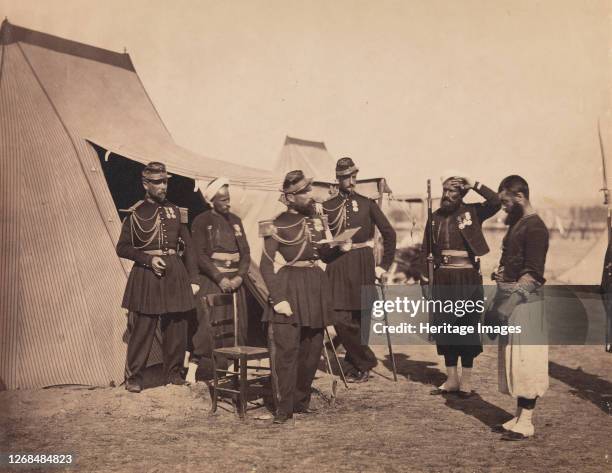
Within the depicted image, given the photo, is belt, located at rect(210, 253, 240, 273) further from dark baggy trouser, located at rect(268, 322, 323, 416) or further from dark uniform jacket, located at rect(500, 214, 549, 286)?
dark uniform jacket, located at rect(500, 214, 549, 286)

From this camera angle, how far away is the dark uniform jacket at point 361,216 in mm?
5574

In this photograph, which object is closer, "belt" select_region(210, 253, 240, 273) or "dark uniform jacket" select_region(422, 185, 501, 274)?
"dark uniform jacket" select_region(422, 185, 501, 274)

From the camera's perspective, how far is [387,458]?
3.62m

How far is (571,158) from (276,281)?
858cm

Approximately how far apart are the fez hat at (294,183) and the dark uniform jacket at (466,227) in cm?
147

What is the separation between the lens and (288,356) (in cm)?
421

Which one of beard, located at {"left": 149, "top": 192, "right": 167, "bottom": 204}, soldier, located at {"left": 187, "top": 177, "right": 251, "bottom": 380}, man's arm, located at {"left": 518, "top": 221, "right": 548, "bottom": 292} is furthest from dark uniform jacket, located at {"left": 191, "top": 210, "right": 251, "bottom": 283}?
man's arm, located at {"left": 518, "top": 221, "right": 548, "bottom": 292}

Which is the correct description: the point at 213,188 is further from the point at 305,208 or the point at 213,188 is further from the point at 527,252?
the point at 527,252

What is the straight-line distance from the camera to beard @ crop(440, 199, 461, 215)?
16.6 ft

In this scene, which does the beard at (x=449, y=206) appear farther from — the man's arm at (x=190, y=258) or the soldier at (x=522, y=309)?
the man's arm at (x=190, y=258)

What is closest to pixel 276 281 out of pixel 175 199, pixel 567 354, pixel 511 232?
pixel 511 232

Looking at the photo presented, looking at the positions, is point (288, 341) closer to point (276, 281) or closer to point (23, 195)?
point (276, 281)

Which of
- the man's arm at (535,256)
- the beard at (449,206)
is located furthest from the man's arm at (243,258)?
the man's arm at (535,256)

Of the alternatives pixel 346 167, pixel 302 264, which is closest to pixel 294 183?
pixel 302 264
